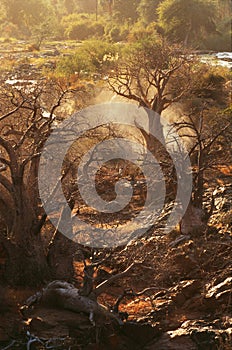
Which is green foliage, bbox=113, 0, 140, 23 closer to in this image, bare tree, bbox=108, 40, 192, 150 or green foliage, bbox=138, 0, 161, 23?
green foliage, bbox=138, 0, 161, 23

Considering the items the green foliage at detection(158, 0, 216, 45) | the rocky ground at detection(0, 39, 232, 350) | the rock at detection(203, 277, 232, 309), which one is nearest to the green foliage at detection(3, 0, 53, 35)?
the green foliage at detection(158, 0, 216, 45)

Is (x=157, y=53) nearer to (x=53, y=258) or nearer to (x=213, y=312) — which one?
(x=53, y=258)

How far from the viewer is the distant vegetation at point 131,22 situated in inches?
1742

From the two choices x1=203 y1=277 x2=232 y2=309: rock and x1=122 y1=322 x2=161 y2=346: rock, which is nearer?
x1=122 y1=322 x2=161 y2=346: rock

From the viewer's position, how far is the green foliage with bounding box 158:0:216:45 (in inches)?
1730

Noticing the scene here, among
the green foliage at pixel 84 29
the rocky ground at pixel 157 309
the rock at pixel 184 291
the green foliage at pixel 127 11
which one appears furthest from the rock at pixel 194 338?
the green foliage at pixel 127 11

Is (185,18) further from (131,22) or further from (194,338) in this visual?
(194,338)

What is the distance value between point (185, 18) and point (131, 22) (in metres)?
14.8

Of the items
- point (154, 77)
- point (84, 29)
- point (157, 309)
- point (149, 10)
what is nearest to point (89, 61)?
point (154, 77)

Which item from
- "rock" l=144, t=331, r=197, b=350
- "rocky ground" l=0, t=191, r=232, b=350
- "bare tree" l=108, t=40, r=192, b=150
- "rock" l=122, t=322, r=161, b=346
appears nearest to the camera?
"rock" l=144, t=331, r=197, b=350

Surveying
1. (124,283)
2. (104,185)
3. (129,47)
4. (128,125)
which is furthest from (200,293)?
(129,47)

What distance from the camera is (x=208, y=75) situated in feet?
105

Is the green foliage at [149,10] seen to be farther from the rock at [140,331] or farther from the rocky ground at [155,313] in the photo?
the rock at [140,331]

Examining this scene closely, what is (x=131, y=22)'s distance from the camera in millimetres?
57844
